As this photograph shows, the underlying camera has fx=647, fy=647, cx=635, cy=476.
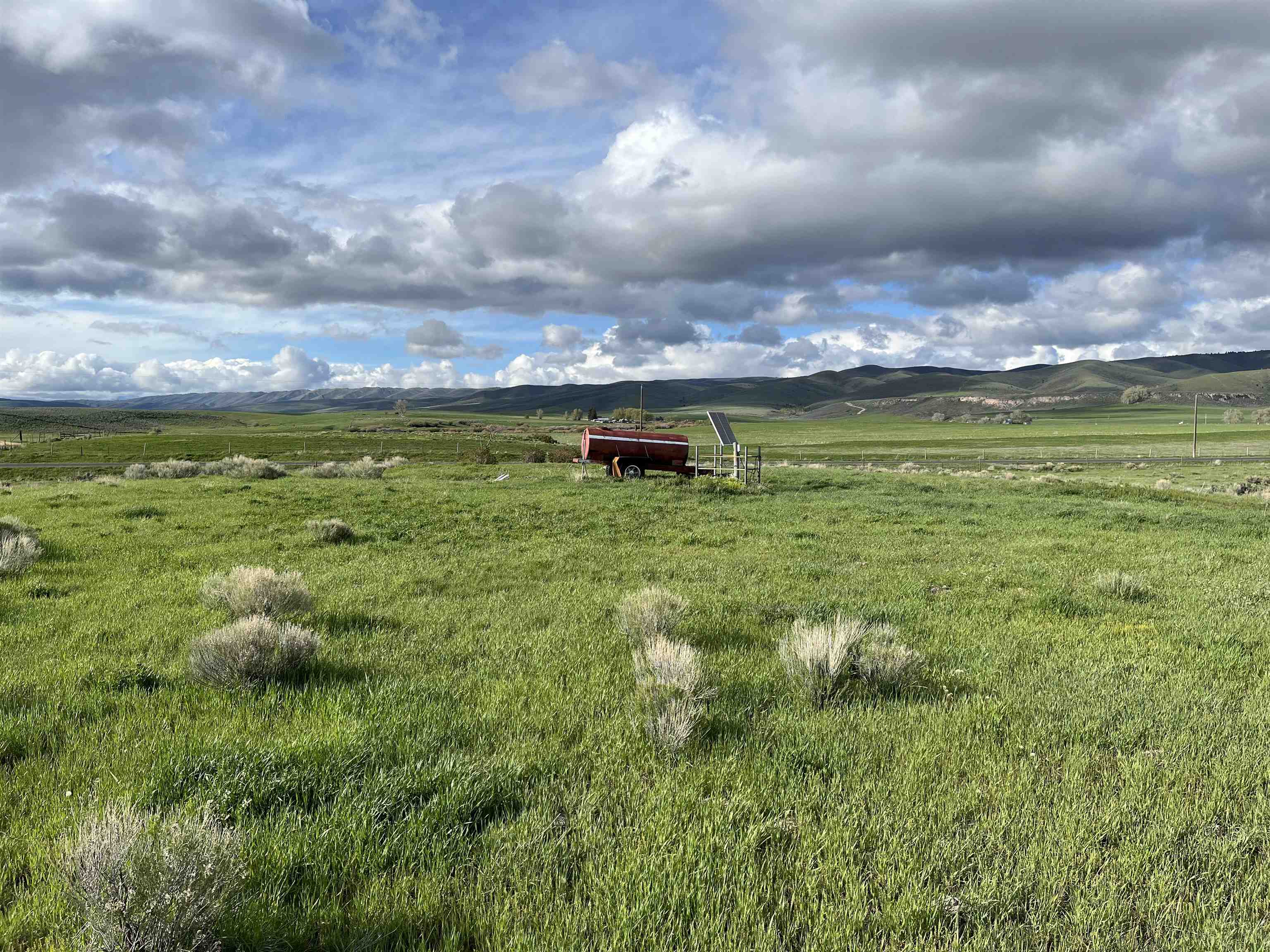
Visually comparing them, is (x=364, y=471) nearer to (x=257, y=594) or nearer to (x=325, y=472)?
(x=325, y=472)

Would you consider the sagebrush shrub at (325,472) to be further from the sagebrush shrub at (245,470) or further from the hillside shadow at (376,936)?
the hillside shadow at (376,936)

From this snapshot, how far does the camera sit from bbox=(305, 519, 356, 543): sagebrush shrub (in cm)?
1391

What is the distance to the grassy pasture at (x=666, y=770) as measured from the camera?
10.1ft

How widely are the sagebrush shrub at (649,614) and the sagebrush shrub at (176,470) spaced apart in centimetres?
3136

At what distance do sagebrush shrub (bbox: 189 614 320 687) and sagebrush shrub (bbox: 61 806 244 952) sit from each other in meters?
2.72

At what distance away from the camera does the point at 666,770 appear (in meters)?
4.27

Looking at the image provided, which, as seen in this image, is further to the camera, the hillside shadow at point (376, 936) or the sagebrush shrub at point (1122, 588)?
the sagebrush shrub at point (1122, 588)

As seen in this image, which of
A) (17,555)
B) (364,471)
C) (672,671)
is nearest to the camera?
(672,671)

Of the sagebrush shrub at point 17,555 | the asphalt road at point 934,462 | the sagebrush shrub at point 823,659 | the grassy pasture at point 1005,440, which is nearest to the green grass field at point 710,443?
the grassy pasture at point 1005,440

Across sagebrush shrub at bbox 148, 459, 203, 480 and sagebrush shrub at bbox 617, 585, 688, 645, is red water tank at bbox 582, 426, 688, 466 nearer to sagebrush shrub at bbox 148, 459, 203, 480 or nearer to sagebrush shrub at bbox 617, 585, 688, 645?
sagebrush shrub at bbox 148, 459, 203, 480

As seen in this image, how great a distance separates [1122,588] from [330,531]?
47.6 ft

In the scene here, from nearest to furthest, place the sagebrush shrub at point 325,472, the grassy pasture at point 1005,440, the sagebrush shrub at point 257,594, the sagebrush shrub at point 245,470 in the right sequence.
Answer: the sagebrush shrub at point 257,594 → the sagebrush shrub at point 245,470 → the sagebrush shrub at point 325,472 → the grassy pasture at point 1005,440

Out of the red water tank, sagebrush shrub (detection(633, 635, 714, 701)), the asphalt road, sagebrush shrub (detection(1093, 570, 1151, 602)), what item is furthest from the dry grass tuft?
the asphalt road

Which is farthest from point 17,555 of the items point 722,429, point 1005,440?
point 1005,440
